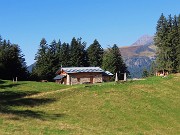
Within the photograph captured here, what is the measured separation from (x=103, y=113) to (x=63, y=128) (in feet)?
28.1

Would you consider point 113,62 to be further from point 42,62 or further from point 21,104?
point 21,104

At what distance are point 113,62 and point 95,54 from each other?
37.4ft

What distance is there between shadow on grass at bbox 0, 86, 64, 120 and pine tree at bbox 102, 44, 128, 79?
77385 mm

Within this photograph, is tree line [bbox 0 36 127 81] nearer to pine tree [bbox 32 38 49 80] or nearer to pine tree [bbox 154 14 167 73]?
pine tree [bbox 32 38 49 80]

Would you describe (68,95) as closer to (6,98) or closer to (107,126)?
(6,98)

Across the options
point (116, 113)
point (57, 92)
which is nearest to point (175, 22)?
point (57, 92)

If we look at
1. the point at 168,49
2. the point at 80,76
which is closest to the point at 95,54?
the point at 168,49

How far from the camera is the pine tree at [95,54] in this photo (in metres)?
132

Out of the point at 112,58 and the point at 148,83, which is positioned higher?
the point at 112,58

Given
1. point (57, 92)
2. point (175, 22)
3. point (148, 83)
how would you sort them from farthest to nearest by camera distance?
point (175, 22) → point (148, 83) → point (57, 92)

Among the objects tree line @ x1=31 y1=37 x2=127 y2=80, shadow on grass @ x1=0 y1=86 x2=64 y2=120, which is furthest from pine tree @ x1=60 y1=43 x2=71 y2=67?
shadow on grass @ x1=0 y1=86 x2=64 y2=120

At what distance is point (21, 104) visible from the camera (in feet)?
128

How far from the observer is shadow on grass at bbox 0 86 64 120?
1312 inches

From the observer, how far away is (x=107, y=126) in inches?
1230
